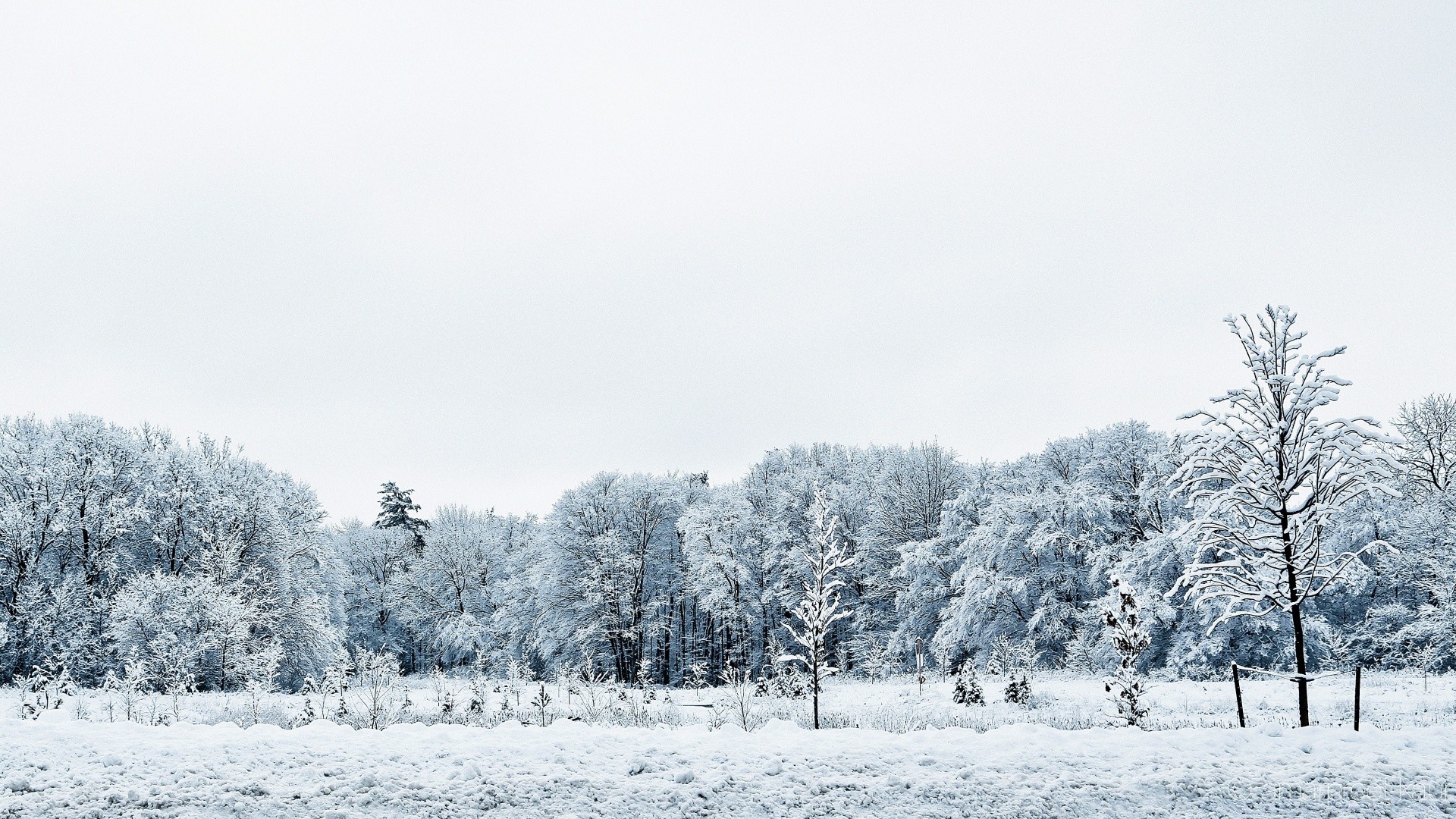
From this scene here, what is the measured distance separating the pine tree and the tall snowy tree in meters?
62.1

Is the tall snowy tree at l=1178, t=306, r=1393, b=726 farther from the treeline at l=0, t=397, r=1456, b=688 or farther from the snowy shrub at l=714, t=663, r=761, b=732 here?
the snowy shrub at l=714, t=663, r=761, b=732

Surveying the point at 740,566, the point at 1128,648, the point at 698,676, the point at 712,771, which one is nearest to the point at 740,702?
the point at 712,771

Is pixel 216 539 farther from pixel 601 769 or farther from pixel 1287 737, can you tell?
pixel 1287 737

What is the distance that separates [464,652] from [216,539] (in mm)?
19735

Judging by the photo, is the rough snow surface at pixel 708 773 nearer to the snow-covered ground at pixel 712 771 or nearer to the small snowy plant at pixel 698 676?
the snow-covered ground at pixel 712 771

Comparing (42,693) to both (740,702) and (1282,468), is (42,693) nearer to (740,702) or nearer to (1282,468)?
(740,702)

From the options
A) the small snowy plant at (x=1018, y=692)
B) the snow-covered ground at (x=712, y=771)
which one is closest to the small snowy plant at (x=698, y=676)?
the small snowy plant at (x=1018, y=692)

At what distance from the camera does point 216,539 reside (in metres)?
29.1

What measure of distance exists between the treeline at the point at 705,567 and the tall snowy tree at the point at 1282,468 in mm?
1322

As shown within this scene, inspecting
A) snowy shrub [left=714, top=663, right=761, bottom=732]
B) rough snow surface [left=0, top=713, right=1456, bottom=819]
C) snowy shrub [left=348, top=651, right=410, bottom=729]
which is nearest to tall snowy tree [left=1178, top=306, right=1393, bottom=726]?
rough snow surface [left=0, top=713, right=1456, bottom=819]

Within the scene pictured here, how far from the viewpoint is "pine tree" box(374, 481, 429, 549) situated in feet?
212

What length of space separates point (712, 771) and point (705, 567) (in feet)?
100

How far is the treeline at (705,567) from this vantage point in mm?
24703

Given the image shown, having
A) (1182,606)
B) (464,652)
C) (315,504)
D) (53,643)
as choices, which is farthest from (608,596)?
(1182,606)
